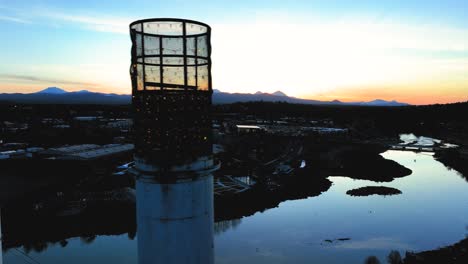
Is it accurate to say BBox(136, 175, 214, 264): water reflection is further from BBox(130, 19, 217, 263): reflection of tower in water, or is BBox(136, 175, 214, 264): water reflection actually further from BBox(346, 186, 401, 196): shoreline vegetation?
BBox(346, 186, 401, 196): shoreline vegetation

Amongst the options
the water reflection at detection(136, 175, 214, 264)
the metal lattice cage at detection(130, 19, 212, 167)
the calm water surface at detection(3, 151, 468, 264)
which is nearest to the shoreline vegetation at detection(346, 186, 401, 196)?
the calm water surface at detection(3, 151, 468, 264)

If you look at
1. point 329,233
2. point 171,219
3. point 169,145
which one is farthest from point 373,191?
point 169,145

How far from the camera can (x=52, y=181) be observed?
3359 cm

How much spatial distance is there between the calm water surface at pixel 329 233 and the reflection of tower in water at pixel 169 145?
19.6 m

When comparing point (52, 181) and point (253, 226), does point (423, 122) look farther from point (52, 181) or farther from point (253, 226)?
point (52, 181)

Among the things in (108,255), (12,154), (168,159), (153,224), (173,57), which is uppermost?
(173,57)

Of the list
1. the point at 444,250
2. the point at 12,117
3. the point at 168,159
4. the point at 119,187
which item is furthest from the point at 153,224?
the point at 12,117

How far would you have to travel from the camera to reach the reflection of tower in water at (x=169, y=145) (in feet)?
9.56

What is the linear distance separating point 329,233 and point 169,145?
81.5ft

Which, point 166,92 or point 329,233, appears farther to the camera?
point 329,233

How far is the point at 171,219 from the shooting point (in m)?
2.93

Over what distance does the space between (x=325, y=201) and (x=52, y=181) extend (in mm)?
26876

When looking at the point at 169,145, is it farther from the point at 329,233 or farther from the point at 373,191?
the point at 373,191

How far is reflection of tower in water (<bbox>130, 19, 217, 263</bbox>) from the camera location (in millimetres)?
2914
